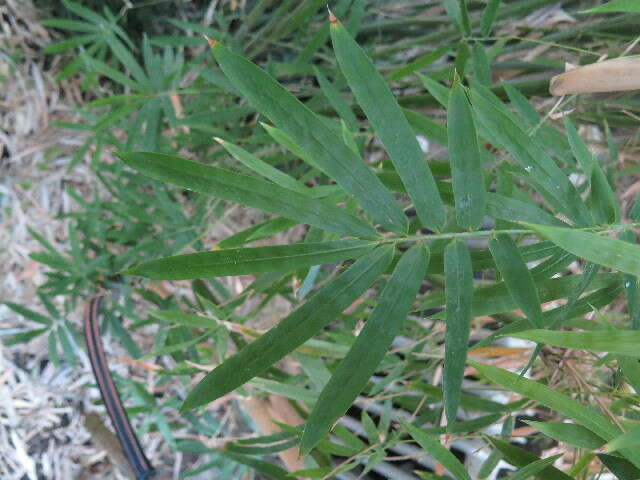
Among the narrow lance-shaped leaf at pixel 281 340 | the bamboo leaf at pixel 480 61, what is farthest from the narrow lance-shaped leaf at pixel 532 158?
the bamboo leaf at pixel 480 61

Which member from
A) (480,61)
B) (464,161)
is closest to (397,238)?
(464,161)

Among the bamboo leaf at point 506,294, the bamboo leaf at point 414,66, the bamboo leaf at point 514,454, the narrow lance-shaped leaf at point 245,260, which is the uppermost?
the bamboo leaf at point 414,66

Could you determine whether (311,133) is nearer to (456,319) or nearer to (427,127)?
(456,319)

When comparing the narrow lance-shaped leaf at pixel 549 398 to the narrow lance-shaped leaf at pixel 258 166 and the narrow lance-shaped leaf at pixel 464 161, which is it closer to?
the narrow lance-shaped leaf at pixel 464 161

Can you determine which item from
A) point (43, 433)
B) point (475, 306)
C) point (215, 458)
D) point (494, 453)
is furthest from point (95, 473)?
point (475, 306)

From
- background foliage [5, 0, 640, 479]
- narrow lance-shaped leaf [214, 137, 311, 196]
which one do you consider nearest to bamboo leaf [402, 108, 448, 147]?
background foliage [5, 0, 640, 479]

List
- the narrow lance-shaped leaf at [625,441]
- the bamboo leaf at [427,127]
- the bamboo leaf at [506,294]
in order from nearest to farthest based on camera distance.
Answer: the narrow lance-shaped leaf at [625,441] < the bamboo leaf at [506,294] < the bamboo leaf at [427,127]

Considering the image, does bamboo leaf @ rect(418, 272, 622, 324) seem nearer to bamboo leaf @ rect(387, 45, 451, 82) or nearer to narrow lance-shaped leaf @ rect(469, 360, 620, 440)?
narrow lance-shaped leaf @ rect(469, 360, 620, 440)
